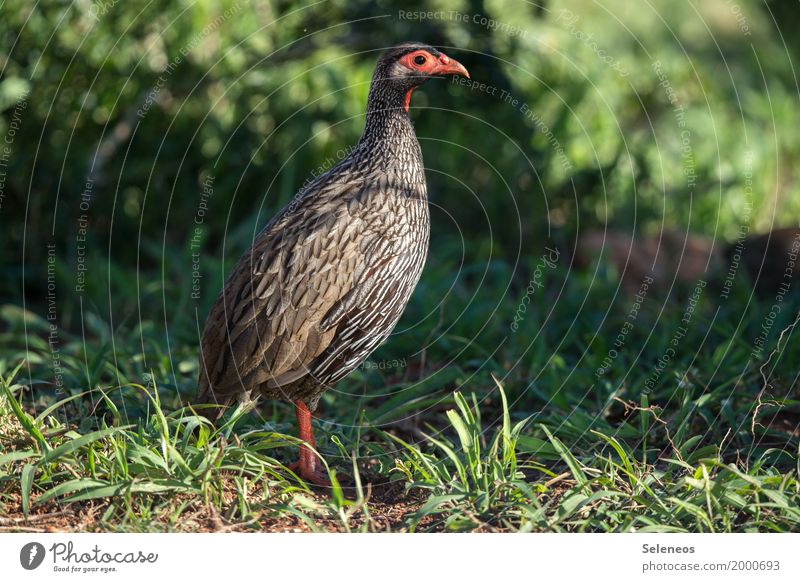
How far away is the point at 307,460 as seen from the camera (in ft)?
15.4

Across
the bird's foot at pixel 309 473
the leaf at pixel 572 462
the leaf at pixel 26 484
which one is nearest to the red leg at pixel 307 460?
the bird's foot at pixel 309 473

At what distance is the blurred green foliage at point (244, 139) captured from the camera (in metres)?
7.32

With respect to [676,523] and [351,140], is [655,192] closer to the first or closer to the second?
[351,140]

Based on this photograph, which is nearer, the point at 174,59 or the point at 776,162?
the point at 174,59

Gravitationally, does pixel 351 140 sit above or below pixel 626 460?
above

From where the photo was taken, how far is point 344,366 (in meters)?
4.70

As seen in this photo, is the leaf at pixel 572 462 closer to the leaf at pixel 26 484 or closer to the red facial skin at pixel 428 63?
the red facial skin at pixel 428 63

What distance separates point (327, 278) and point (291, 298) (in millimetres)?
200

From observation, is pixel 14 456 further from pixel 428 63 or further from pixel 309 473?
pixel 428 63
